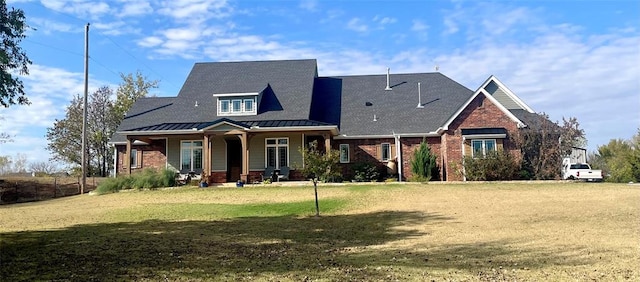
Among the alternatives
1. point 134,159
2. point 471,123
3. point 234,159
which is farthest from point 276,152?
point 471,123

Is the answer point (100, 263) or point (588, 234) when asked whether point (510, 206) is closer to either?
point (588, 234)

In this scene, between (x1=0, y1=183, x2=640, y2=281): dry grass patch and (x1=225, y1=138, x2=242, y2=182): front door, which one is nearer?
(x1=0, y1=183, x2=640, y2=281): dry grass patch

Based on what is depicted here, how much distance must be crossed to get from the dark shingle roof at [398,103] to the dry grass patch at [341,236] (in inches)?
332

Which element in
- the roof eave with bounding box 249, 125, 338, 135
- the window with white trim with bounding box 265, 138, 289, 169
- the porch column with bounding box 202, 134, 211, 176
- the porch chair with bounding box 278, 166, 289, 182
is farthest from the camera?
the window with white trim with bounding box 265, 138, 289, 169

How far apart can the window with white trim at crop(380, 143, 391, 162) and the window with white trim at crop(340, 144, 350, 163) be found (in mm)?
2105

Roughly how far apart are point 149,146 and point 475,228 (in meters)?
23.4

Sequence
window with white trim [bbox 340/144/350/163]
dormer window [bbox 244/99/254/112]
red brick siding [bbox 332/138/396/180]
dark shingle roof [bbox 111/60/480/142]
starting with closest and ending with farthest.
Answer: red brick siding [bbox 332/138/396/180]
window with white trim [bbox 340/144/350/163]
dark shingle roof [bbox 111/60/480/142]
dormer window [bbox 244/99/254/112]

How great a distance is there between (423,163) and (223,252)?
1875 cm

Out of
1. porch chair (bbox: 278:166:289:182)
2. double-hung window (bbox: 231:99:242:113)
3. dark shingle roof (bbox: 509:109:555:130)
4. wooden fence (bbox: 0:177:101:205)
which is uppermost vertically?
double-hung window (bbox: 231:99:242:113)

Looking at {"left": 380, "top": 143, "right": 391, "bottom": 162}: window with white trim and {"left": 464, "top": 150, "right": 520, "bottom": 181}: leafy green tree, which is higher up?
{"left": 380, "top": 143, "right": 391, "bottom": 162}: window with white trim

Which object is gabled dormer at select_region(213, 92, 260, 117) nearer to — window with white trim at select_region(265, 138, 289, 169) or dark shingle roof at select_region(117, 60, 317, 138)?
dark shingle roof at select_region(117, 60, 317, 138)

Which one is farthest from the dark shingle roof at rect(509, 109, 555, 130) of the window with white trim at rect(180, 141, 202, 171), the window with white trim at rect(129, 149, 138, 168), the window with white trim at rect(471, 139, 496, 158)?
the window with white trim at rect(129, 149, 138, 168)

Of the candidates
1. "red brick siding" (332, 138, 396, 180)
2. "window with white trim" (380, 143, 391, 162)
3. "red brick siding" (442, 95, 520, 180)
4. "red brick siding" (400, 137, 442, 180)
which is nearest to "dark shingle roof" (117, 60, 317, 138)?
"red brick siding" (332, 138, 396, 180)

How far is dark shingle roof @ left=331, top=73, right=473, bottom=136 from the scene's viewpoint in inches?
1213
